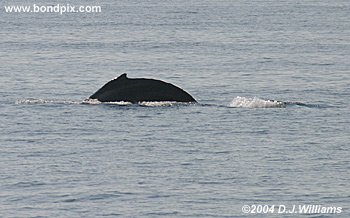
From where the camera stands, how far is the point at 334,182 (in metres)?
21.5

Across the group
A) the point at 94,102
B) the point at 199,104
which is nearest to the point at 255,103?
the point at 199,104

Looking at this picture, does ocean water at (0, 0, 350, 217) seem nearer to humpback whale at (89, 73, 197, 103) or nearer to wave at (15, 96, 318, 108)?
wave at (15, 96, 318, 108)

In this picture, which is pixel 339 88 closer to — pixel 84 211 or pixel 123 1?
pixel 84 211

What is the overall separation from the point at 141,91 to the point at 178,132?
3841 mm

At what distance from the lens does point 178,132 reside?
88.6ft

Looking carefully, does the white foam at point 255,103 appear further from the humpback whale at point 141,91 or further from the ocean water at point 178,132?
the humpback whale at point 141,91

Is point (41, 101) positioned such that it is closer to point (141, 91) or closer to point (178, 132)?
point (141, 91)

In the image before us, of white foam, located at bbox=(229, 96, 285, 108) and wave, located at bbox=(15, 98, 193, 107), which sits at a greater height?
wave, located at bbox=(15, 98, 193, 107)

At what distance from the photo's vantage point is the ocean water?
20344mm

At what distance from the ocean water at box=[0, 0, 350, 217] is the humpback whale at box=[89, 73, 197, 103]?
0.29 metres

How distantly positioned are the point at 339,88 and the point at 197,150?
1183 centimetres

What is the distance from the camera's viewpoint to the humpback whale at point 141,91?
100 ft

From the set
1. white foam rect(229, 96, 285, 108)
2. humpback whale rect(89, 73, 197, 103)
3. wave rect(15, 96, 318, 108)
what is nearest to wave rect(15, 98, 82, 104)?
wave rect(15, 96, 318, 108)

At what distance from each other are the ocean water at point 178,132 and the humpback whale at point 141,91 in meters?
0.29
